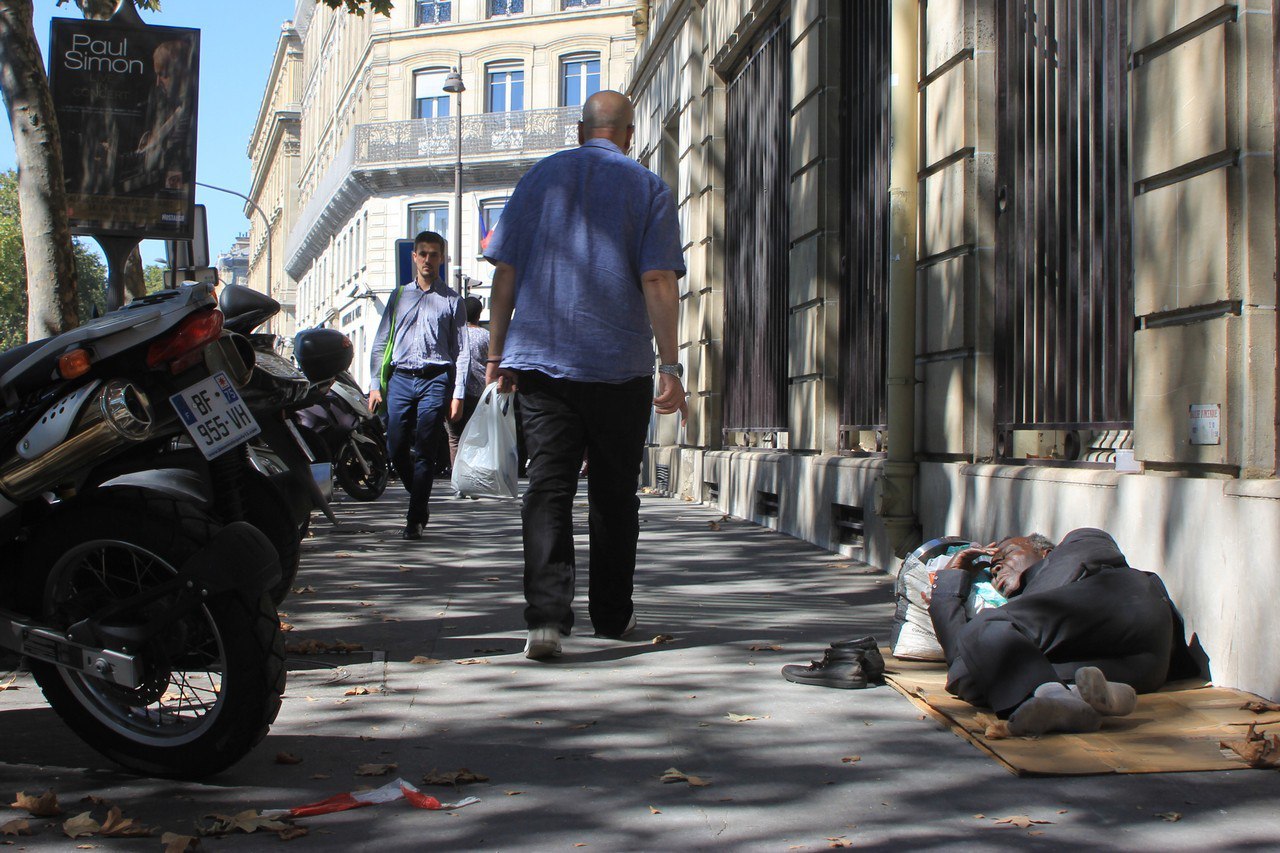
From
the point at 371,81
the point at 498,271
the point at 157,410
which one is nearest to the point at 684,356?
the point at 498,271

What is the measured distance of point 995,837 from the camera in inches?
129

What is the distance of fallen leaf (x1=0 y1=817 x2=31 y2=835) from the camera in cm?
331

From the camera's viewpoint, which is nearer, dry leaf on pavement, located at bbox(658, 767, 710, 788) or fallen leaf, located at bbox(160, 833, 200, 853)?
fallen leaf, located at bbox(160, 833, 200, 853)

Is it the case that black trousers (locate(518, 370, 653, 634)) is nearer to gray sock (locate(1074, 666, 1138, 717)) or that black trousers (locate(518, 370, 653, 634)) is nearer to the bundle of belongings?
the bundle of belongings

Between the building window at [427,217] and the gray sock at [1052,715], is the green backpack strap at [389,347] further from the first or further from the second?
the building window at [427,217]

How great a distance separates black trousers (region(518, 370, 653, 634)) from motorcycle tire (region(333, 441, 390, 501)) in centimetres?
813

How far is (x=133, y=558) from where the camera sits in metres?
3.81

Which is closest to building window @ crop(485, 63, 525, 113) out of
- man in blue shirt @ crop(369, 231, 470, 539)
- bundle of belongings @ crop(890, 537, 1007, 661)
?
man in blue shirt @ crop(369, 231, 470, 539)

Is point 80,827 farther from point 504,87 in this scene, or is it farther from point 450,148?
point 504,87

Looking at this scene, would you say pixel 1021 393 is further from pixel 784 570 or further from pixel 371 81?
pixel 371 81

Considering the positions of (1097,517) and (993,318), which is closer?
(1097,517)

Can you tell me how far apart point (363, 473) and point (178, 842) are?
1084 centimetres

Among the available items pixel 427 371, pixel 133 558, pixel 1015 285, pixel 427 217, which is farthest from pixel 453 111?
pixel 133 558

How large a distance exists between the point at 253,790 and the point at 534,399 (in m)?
2.29
